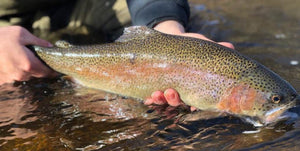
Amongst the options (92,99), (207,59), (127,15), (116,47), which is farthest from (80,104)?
(127,15)

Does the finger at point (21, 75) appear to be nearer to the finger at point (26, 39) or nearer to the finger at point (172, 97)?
the finger at point (26, 39)

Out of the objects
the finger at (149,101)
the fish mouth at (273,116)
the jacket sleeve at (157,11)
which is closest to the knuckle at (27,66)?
the finger at (149,101)

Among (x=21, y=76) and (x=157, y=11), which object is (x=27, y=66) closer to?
(x=21, y=76)

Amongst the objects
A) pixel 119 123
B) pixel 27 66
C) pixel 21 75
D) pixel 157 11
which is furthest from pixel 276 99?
pixel 21 75

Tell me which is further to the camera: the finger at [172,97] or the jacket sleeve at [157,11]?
the jacket sleeve at [157,11]

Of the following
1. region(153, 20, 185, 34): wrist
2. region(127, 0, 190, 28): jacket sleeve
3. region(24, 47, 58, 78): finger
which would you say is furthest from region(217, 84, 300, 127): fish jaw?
region(24, 47, 58, 78): finger

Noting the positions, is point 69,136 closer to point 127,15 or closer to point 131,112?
point 131,112

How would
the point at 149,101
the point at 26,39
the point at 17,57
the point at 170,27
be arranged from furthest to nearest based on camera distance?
the point at 170,27
the point at 26,39
the point at 17,57
the point at 149,101
